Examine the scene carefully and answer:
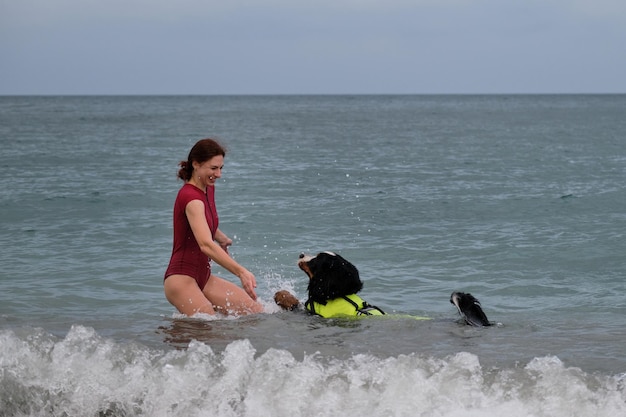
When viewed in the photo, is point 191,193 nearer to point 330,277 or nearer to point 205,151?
point 205,151

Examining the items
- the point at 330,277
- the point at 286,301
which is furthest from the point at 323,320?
the point at 286,301

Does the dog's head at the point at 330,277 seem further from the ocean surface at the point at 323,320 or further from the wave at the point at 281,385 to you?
the wave at the point at 281,385

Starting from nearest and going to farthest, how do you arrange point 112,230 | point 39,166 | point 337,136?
point 112,230 < point 39,166 < point 337,136

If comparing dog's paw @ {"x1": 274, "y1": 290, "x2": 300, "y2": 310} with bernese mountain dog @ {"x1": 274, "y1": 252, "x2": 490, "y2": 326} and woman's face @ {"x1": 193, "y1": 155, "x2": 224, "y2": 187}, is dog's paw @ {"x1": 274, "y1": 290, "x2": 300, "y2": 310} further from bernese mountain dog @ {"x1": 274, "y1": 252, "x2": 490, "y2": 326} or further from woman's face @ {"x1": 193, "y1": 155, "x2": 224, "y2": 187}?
woman's face @ {"x1": 193, "y1": 155, "x2": 224, "y2": 187}

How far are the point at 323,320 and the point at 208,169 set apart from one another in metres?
1.67

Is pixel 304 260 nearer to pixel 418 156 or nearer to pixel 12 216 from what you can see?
pixel 12 216

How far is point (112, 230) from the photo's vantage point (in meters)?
15.2

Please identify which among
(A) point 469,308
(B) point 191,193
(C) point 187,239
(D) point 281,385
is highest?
(B) point 191,193

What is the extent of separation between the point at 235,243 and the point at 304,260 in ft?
21.4

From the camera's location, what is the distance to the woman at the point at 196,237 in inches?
277

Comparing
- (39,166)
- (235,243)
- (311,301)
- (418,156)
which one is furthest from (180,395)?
(418,156)

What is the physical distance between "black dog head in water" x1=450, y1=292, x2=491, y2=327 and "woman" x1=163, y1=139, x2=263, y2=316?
1.75 metres

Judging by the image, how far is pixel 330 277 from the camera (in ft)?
24.1

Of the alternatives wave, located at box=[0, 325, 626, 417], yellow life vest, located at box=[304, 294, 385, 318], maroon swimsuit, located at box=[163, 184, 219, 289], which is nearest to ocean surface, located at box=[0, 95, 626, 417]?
wave, located at box=[0, 325, 626, 417]
